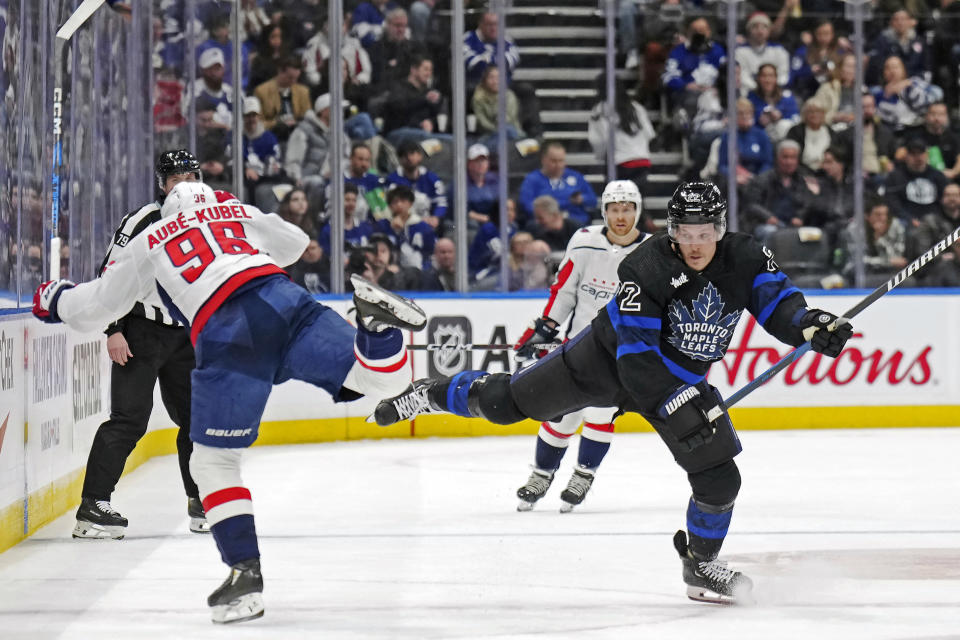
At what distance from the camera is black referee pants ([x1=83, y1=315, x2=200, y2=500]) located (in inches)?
205

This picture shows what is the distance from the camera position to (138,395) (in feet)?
17.3

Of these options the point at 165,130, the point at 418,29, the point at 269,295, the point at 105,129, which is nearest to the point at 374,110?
the point at 418,29

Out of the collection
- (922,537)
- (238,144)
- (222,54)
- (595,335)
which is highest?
(222,54)

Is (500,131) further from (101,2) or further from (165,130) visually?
(101,2)

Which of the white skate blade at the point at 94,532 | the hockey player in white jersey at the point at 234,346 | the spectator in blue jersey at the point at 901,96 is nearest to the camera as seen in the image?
the hockey player in white jersey at the point at 234,346

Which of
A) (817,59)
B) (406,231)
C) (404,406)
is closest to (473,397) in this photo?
(404,406)

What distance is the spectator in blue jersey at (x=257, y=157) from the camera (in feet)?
29.7

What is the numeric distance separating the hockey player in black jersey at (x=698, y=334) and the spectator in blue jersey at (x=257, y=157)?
5.30 m

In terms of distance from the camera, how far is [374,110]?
935 centimetres

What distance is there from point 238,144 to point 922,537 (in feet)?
17.6

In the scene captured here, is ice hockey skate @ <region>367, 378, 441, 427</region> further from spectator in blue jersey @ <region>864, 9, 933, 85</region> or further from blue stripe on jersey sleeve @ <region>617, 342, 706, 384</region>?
spectator in blue jersey @ <region>864, 9, 933, 85</region>

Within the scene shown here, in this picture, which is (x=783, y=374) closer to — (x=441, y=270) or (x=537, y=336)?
(x=441, y=270)

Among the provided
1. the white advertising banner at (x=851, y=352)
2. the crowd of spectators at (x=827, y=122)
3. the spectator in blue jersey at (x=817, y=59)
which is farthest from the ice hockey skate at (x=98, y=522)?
the spectator in blue jersey at (x=817, y=59)

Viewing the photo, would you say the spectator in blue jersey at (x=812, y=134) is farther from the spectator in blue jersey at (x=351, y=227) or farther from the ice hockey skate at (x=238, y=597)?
the ice hockey skate at (x=238, y=597)
